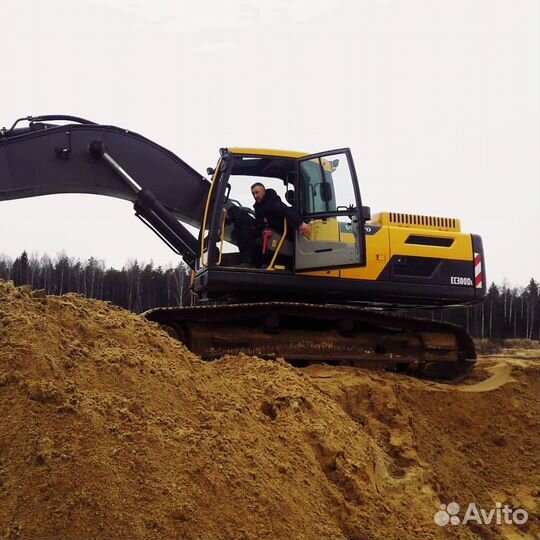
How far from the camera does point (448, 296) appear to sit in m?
7.88

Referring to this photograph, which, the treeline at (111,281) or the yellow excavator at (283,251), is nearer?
the yellow excavator at (283,251)

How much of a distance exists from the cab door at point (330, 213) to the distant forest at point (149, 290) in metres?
27.7

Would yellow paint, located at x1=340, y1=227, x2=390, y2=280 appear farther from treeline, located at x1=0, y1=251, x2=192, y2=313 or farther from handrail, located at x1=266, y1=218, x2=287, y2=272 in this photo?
treeline, located at x1=0, y1=251, x2=192, y2=313

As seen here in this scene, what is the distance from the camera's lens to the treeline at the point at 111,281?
120 feet

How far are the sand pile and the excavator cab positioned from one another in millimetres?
1726

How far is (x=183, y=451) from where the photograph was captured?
3232 millimetres


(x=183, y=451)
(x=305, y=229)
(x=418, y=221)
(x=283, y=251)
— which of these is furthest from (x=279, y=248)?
(x=183, y=451)

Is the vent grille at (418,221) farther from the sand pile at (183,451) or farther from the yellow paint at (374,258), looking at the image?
the sand pile at (183,451)

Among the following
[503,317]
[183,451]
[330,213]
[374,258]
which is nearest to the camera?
[183,451]

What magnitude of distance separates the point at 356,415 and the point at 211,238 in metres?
2.55

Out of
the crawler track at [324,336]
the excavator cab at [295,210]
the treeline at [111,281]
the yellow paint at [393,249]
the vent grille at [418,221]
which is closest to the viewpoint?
the crawler track at [324,336]

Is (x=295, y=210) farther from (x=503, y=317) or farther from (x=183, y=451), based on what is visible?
(x=503, y=317)

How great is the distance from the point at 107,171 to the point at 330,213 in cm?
267

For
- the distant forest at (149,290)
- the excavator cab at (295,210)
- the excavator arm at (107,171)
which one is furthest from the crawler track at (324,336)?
the distant forest at (149,290)
